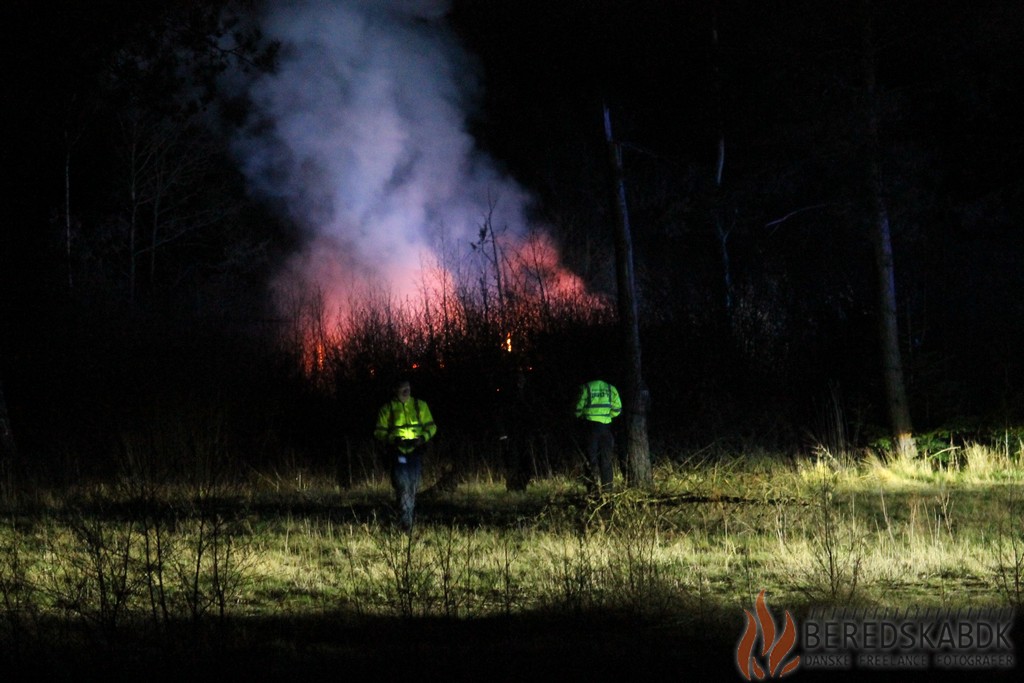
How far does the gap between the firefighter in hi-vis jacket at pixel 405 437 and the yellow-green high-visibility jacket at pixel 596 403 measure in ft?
10.4

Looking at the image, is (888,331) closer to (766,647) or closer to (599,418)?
(599,418)

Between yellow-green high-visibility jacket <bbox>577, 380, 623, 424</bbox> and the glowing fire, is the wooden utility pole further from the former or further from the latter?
the glowing fire

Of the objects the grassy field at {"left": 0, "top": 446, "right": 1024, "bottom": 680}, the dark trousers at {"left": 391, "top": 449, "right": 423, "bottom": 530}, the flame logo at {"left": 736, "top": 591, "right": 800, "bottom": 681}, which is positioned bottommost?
the flame logo at {"left": 736, "top": 591, "right": 800, "bottom": 681}

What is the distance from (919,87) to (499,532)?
Result: 38.0 feet

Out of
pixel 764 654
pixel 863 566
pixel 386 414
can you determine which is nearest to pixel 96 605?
pixel 386 414

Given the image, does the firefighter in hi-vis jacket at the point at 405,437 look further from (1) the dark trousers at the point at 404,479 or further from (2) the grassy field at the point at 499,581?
(2) the grassy field at the point at 499,581

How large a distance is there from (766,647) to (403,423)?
643 cm

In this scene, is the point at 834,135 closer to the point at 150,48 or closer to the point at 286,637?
the point at 150,48

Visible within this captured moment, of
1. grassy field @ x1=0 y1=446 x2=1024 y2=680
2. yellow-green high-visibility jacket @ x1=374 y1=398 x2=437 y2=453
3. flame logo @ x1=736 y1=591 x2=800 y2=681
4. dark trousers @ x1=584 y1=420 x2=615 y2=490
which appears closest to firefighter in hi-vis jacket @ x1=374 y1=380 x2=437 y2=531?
yellow-green high-visibility jacket @ x1=374 y1=398 x2=437 y2=453

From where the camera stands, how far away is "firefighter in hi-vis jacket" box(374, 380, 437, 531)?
1277cm

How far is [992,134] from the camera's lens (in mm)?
28656

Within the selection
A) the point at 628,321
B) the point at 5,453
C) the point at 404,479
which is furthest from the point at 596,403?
the point at 5,453

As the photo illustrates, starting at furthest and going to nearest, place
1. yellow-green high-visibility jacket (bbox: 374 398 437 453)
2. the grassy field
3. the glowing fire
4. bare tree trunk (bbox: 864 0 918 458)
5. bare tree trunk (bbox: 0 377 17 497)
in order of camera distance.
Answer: the glowing fire → bare tree trunk (bbox: 864 0 918 458) → bare tree trunk (bbox: 0 377 17 497) → yellow-green high-visibility jacket (bbox: 374 398 437 453) → the grassy field

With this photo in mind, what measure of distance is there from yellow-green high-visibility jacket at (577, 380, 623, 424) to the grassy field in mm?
1528
